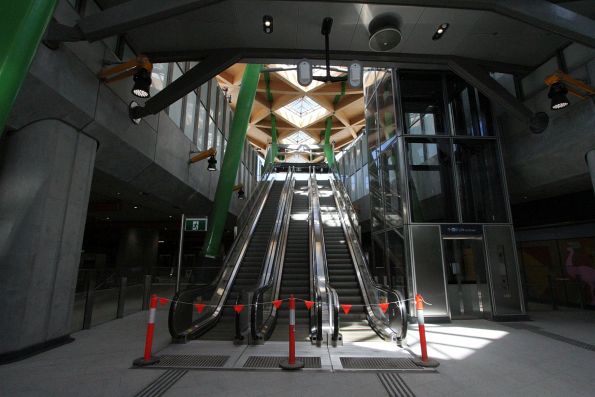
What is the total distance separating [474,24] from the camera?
7.31 m

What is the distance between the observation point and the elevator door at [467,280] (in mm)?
8750

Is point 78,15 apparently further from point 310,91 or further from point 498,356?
point 310,91

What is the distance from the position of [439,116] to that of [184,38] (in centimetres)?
755

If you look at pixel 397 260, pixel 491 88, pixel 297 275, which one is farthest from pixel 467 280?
pixel 491 88

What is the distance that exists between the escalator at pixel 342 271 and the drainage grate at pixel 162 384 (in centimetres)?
375

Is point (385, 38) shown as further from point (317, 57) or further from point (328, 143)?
point (328, 143)

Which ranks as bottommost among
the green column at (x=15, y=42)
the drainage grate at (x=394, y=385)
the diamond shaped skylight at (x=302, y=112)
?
the drainage grate at (x=394, y=385)

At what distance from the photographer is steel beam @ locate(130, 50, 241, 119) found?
7.36 metres

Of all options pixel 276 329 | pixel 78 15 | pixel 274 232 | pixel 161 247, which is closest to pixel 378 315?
pixel 276 329

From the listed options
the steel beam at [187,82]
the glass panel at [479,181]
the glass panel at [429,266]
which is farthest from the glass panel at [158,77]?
the glass panel at [479,181]

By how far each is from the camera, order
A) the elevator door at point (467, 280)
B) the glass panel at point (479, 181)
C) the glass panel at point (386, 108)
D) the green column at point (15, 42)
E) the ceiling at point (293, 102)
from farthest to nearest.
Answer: the ceiling at point (293, 102)
the glass panel at point (386, 108)
the glass panel at point (479, 181)
the elevator door at point (467, 280)
the green column at point (15, 42)

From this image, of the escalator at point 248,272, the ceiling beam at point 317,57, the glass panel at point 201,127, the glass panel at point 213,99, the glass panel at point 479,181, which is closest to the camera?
the escalator at point 248,272

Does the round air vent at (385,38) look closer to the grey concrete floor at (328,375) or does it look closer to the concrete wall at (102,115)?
the concrete wall at (102,115)

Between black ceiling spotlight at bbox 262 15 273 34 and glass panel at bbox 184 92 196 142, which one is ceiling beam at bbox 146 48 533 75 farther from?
glass panel at bbox 184 92 196 142
